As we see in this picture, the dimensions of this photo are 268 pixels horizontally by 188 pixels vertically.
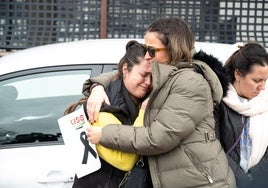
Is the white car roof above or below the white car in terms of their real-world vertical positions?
above

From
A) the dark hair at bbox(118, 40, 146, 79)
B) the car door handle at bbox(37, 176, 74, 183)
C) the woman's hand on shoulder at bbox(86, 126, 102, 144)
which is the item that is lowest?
the car door handle at bbox(37, 176, 74, 183)

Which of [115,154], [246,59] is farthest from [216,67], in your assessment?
[115,154]

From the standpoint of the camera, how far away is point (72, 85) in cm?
373

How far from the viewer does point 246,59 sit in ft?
9.61

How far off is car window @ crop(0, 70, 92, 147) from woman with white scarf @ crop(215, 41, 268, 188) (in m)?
1.10

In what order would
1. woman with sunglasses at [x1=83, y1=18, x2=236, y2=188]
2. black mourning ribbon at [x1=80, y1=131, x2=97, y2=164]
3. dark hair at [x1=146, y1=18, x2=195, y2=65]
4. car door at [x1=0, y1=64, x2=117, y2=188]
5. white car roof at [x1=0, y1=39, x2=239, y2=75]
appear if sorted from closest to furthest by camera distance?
1. woman with sunglasses at [x1=83, y1=18, x2=236, y2=188]
2. dark hair at [x1=146, y1=18, x2=195, y2=65]
3. black mourning ribbon at [x1=80, y1=131, x2=97, y2=164]
4. car door at [x1=0, y1=64, x2=117, y2=188]
5. white car roof at [x1=0, y1=39, x2=239, y2=75]

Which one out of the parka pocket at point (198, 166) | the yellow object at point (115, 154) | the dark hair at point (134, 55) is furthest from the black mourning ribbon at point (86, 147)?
the parka pocket at point (198, 166)

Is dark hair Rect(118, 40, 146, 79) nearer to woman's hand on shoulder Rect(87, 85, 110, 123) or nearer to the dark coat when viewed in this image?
woman's hand on shoulder Rect(87, 85, 110, 123)

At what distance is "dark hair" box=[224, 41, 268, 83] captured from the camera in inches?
114

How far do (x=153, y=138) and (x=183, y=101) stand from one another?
207 mm

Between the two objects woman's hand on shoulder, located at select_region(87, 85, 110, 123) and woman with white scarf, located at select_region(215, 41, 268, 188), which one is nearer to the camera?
woman's hand on shoulder, located at select_region(87, 85, 110, 123)

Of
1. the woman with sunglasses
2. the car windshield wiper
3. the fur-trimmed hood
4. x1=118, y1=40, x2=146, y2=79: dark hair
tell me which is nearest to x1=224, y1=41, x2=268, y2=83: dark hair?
the fur-trimmed hood

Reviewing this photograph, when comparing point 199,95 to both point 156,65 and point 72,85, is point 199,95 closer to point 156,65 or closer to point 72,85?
point 156,65

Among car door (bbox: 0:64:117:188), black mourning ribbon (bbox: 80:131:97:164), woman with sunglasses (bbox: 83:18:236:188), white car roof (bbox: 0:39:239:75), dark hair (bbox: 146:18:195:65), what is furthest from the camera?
white car roof (bbox: 0:39:239:75)
